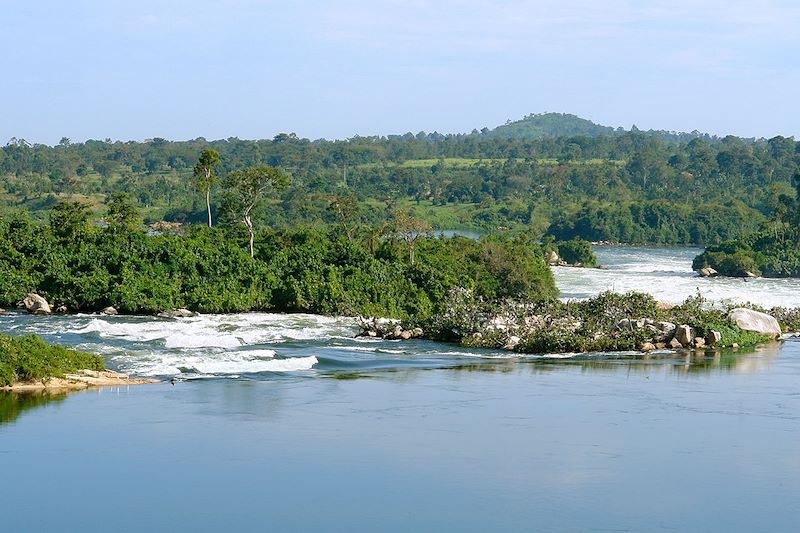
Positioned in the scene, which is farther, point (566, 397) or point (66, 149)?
point (66, 149)

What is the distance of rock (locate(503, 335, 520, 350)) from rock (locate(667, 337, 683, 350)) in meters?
3.89

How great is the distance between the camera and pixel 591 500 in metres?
16.3

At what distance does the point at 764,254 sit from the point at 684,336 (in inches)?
1458

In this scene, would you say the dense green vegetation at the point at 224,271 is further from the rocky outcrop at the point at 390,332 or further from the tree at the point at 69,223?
the rocky outcrop at the point at 390,332

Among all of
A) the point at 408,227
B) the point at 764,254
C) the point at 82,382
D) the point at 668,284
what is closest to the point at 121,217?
the point at 408,227

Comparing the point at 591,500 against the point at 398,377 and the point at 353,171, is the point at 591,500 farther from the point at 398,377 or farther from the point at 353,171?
the point at 353,171

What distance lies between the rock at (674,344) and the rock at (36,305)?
17.1 metres

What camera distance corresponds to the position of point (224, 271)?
36.0 m

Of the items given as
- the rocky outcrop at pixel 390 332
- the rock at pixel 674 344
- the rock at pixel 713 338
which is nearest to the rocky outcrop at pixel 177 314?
the rocky outcrop at pixel 390 332

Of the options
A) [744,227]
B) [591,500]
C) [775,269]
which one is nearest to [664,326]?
[591,500]

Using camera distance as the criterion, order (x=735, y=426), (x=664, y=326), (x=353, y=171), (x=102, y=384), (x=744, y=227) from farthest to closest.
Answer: (x=353, y=171)
(x=744, y=227)
(x=664, y=326)
(x=102, y=384)
(x=735, y=426)

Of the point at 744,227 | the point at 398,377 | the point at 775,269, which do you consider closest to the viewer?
the point at 398,377

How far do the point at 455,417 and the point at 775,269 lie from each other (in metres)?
45.6

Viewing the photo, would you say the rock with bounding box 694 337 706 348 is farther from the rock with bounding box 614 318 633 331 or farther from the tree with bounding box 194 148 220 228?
the tree with bounding box 194 148 220 228
